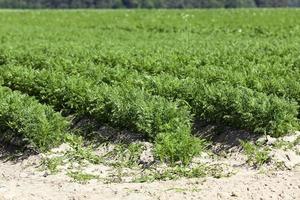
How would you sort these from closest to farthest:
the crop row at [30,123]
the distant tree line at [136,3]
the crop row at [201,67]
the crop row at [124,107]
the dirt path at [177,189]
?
1. the dirt path at [177,189]
2. the crop row at [124,107]
3. the crop row at [30,123]
4. the crop row at [201,67]
5. the distant tree line at [136,3]

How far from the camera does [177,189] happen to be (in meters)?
6.12

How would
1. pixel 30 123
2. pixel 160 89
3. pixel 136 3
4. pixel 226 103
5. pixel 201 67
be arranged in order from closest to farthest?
pixel 30 123 < pixel 226 103 < pixel 160 89 < pixel 201 67 < pixel 136 3

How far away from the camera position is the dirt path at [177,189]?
5996mm

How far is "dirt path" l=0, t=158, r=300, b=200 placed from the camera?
6.00 m

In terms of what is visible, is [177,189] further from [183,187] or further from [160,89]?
[160,89]

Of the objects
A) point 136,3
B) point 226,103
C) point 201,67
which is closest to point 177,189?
point 226,103

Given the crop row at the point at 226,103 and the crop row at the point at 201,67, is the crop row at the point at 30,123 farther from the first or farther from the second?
the crop row at the point at 201,67

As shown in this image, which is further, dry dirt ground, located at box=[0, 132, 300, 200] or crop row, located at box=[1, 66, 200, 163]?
crop row, located at box=[1, 66, 200, 163]

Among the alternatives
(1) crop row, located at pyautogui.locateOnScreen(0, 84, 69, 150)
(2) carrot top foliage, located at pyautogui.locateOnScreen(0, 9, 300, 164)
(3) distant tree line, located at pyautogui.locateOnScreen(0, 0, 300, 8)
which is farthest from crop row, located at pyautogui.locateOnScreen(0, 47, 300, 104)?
(3) distant tree line, located at pyautogui.locateOnScreen(0, 0, 300, 8)

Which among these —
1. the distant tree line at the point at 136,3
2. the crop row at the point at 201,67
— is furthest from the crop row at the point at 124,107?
the distant tree line at the point at 136,3

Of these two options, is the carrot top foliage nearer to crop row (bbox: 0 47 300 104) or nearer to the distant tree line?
crop row (bbox: 0 47 300 104)

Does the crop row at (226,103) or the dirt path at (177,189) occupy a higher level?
the crop row at (226,103)

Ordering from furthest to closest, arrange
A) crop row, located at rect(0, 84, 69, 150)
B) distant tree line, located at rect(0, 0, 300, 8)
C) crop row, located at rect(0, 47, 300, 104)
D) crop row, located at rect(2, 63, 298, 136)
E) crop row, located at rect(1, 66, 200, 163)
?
distant tree line, located at rect(0, 0, 300, 8) < crop row, located at rect(0, 47, 300, 104) < crop row, located at rect(0, 84, 69, 150) < crop row, located at rect(2, 63, 298, 136) < crop row, located at rect(1, 66, 200, 163)

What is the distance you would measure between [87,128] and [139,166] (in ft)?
6.05
